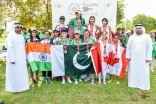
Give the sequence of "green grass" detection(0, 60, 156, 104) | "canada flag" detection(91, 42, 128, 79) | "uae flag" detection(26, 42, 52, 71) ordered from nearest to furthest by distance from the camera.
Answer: "green grass" detection(0, 60, 156, 104), "uae flag" detection(26, 42, 52, 71), "canada flag" detection(91, 42, 128, 79)

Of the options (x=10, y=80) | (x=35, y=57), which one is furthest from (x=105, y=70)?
(x=10, y=80)

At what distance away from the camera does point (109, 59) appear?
5.91 metres

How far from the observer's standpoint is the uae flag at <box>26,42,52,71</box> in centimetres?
566

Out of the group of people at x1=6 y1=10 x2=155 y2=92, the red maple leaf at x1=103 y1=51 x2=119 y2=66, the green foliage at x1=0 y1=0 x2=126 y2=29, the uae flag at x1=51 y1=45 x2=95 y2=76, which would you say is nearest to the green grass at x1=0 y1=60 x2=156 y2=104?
the group of people at x1=6 y1=10 x2=155 y2=92

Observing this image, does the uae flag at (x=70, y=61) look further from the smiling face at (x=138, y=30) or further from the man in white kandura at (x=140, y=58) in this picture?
the smiling face at (x=138, y=30)

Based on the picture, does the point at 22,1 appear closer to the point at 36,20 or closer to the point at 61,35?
the point at 36,20

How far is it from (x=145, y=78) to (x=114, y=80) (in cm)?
116

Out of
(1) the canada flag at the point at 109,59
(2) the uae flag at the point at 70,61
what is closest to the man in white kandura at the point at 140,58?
(1) the canada flag at the point at 109,59

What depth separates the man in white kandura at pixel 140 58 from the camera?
5.19m

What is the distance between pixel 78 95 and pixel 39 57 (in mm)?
1875

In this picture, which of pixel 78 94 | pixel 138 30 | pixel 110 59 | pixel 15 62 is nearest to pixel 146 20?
pixel 110 59

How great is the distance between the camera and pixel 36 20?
11148 millimetres

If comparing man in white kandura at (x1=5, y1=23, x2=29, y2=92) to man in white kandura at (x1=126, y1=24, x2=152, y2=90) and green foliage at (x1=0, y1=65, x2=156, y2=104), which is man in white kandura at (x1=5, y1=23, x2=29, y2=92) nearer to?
green foliage at (x1=0, y1=65, x2=156, y2=104)

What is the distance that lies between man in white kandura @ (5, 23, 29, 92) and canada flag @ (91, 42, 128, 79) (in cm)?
217
